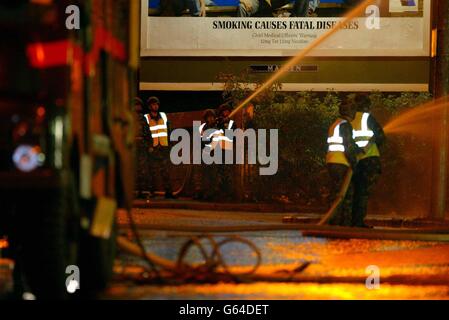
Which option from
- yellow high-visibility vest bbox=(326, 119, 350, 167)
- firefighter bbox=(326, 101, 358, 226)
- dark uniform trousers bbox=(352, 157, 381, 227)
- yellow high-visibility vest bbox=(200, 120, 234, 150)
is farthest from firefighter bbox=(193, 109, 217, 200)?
dark uniform trousers bbox=(352, 157, 381, 227)

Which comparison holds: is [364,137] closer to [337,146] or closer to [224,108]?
[337,146]

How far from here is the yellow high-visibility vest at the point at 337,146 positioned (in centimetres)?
1155

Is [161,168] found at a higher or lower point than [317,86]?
lower

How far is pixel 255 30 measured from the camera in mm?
20734

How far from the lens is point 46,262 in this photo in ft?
18.4

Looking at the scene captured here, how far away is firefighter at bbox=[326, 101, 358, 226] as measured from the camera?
11.5 meters

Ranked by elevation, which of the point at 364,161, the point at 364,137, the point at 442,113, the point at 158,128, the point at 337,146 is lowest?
the point at 364,161

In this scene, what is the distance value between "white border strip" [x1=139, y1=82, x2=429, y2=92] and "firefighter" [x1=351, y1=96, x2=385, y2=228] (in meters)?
9.16

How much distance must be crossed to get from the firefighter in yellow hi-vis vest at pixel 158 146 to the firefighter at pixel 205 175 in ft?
1.55

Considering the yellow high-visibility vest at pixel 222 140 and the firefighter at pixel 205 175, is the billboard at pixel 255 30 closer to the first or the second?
the firefighter at pixel 205 175

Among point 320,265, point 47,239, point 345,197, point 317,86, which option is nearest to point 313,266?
point 320,265

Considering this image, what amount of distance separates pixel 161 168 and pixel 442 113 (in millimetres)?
5882

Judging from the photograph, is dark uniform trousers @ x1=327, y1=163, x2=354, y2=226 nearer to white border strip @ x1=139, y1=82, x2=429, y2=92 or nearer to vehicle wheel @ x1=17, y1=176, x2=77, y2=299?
vehicle wheel @ x1=17, y1=176, x2=77, y2=299

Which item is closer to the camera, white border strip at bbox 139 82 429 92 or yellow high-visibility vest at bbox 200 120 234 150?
Result: yellow high-visibility vest at bbox 200 120 234 150
